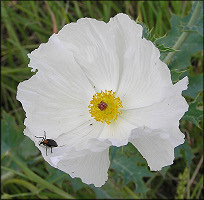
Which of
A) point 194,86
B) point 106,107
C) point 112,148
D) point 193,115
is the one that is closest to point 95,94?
point 106,107

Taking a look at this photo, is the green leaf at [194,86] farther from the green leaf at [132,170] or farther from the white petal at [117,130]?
the white petal at [117,130]

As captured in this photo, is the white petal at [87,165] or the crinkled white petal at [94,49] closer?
the white petal at [87,165]

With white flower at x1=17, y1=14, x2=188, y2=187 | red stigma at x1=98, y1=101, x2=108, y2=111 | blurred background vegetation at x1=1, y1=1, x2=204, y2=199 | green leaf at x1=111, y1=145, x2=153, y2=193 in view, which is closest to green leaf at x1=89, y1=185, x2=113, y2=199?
blurred background vegetation at x1=1, y1=1, x2=204, y2=199

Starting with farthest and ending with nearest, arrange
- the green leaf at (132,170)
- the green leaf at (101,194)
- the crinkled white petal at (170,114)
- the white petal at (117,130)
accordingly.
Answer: the green leaf at (101,194)
the green leaf at (132,170)
the white petal at (117,130)
the crinkled white petal at (170,114)

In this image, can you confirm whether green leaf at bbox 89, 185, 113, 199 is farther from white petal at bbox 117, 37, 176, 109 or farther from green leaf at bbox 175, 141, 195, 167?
white petal at bbox 117, 37, 176, 109

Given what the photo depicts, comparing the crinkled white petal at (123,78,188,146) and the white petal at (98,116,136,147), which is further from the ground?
the crinkled white petal at (123,78,188,146)

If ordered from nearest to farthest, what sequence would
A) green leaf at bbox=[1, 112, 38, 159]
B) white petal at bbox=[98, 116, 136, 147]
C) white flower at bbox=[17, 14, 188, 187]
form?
1. white flower at bbox=[17, 14, 188, 187]
2. white petal at bbox=[98, 116, 136, 147]
3. green leaf at bbox=[1, 112, 38, 159]

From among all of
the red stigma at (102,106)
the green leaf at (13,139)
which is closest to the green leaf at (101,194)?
the green leaf at (13,139)

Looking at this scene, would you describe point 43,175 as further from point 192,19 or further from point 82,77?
point 192,19
